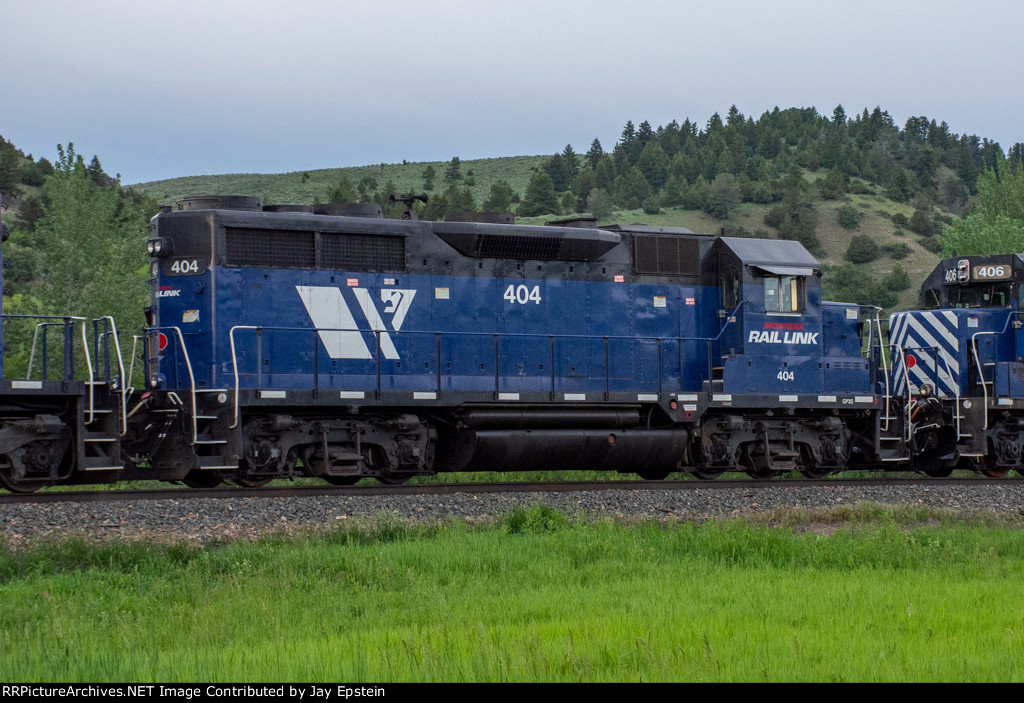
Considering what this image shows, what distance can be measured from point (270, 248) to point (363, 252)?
4.31 feet

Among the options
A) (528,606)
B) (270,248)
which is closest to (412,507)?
(270,248)

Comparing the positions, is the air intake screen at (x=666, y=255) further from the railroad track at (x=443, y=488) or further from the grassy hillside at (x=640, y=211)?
the grassy hillside at (x=640, y=211)

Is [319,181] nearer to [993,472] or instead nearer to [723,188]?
[723,188]

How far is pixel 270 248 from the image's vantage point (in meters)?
14.1

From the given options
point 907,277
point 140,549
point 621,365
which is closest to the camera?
point 140,549

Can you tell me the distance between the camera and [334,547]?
30.6 feet

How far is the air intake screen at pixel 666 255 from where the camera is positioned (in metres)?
16.4

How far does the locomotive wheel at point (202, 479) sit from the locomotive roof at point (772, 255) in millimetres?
8618

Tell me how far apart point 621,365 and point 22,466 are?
8588 mm

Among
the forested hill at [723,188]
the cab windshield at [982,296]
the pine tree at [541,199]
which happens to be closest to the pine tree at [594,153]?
the forested hill at [723,188]

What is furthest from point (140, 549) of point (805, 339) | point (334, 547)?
point (805, 339)

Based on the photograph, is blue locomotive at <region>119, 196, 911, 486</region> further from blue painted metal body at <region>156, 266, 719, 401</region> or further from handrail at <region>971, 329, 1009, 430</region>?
handrail at <region>971, 329, 1009, 430</region>

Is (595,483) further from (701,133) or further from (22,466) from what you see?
(701,133)

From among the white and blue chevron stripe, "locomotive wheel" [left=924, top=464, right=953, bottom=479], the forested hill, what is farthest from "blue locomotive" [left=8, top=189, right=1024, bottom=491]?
the forested hill
